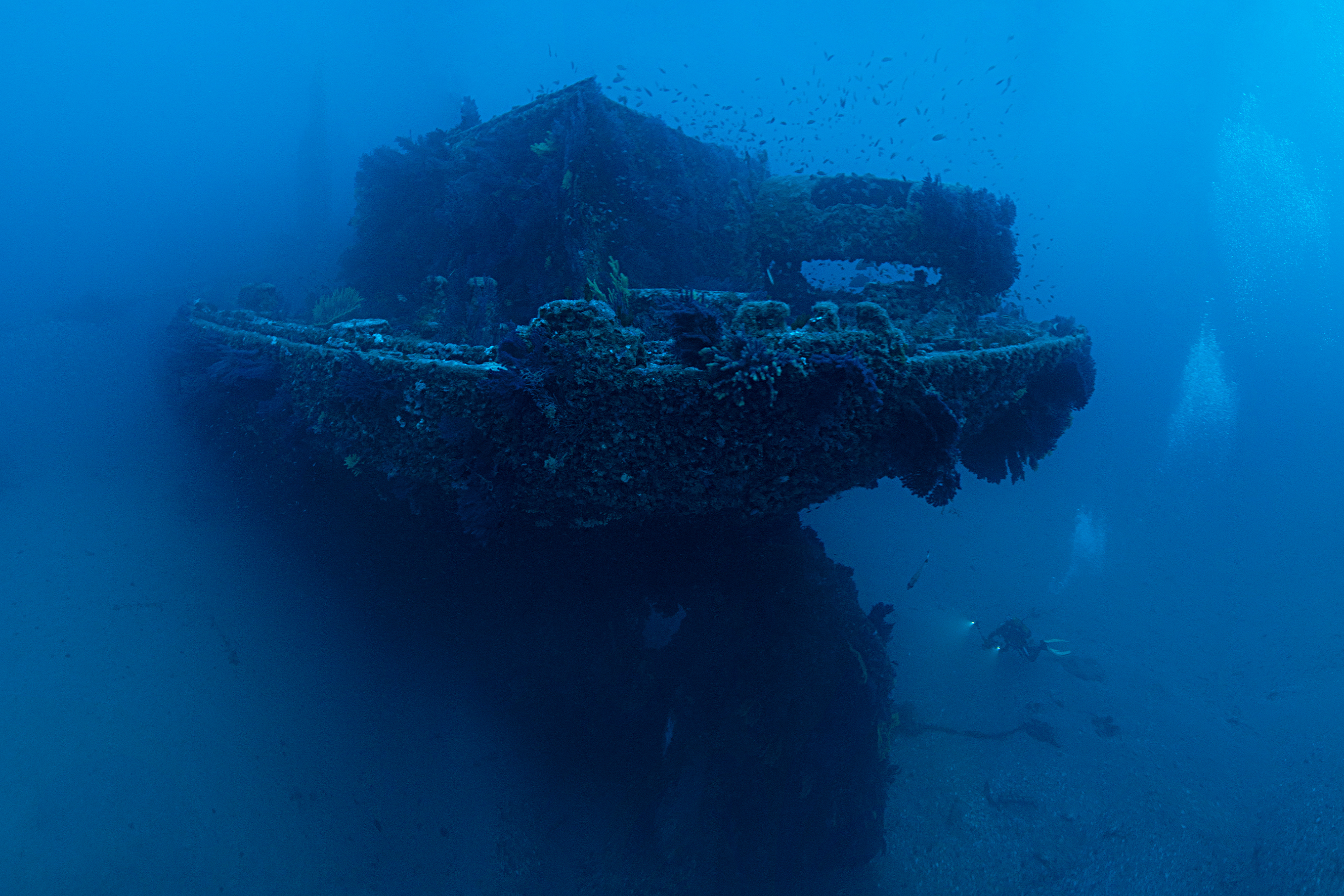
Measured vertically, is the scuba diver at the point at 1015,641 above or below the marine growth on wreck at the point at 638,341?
below

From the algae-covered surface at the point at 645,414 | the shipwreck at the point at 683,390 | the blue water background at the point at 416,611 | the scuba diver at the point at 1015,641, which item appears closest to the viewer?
the algae-covered surface at the point at 645,414

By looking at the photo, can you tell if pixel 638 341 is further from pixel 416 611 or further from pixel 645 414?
pixel 416 611

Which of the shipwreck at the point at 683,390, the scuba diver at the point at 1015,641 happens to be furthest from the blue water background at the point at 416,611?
the shipwreck at the point at 683,390

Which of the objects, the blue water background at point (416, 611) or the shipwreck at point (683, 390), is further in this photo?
the blue water background at point (416, 611)

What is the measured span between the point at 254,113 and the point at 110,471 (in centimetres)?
7843

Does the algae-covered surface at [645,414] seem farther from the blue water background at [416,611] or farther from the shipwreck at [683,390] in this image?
the blue water background at [416,611]

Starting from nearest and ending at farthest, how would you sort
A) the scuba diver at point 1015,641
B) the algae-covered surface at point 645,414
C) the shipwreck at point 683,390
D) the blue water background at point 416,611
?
the algae-covered surface at point 645,414 → the shipwreck at point 683,390 → the blue water background at point 416,611 → the scuba diver at point 1015,641

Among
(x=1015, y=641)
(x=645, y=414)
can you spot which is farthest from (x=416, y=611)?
(x=1015, y=641)

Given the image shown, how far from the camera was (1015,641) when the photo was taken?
16.9m

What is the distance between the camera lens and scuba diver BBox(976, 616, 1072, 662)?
1688 centimetres

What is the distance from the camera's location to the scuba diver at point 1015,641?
16875 mm

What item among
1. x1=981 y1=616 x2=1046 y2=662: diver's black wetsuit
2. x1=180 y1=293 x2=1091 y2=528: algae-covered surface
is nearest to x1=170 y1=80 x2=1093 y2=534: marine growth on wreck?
x1=180 y1=293 x2=1091 y2=528: algae-covered surface

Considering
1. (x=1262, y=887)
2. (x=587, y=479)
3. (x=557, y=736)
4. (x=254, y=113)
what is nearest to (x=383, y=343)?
Result: (x=587, y=479)

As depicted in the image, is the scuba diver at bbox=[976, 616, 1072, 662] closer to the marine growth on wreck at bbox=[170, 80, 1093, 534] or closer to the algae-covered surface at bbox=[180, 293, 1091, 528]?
the marine growth on wreck at bbox=[170, 80, 1093, 534]
